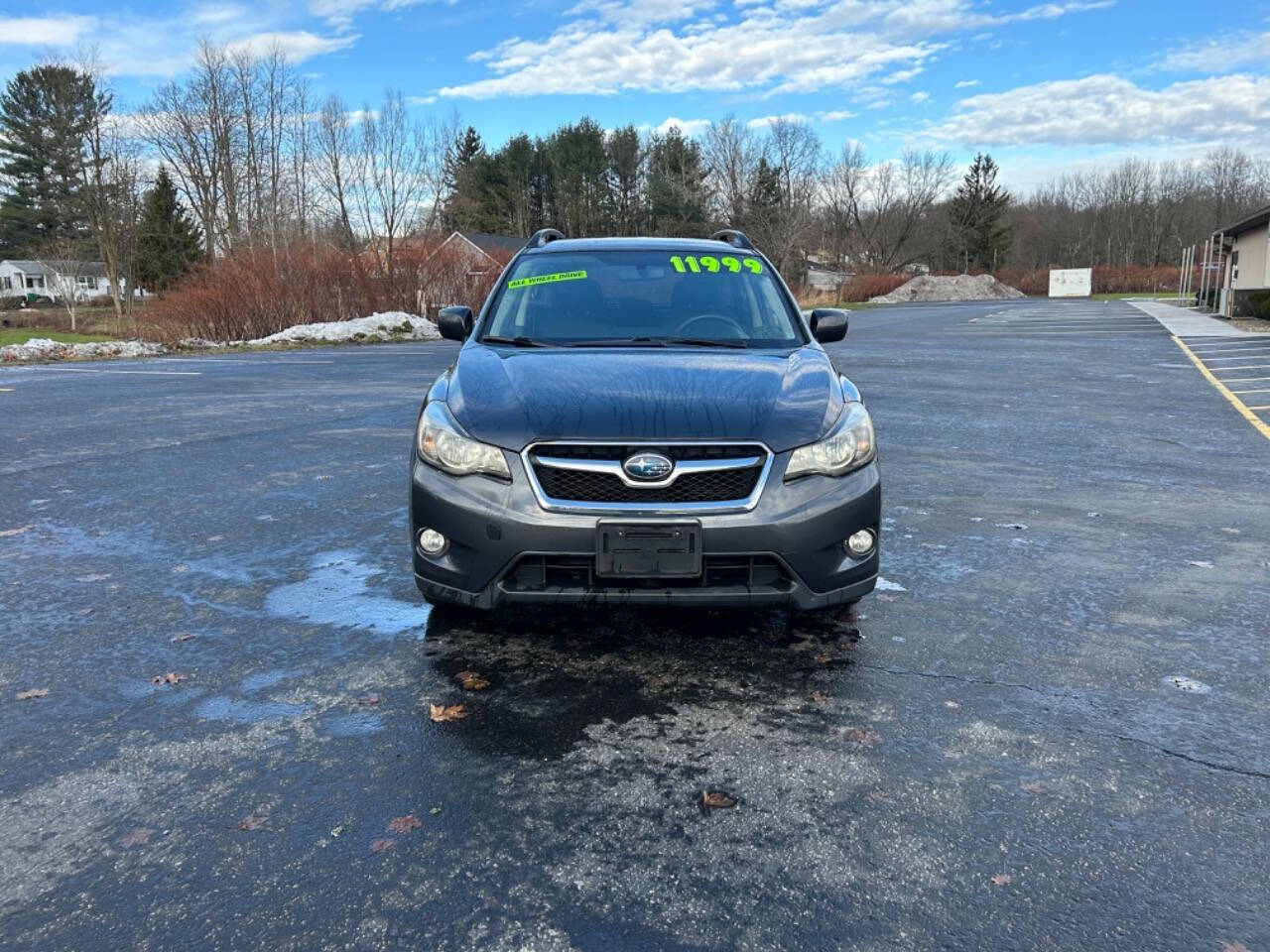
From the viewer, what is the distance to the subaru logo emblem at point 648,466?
335cm

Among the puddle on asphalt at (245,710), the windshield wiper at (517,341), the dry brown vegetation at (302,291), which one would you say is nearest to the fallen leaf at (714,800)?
the puddle on asphalt at (245,710)

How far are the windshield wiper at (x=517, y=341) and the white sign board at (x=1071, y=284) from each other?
82372mm

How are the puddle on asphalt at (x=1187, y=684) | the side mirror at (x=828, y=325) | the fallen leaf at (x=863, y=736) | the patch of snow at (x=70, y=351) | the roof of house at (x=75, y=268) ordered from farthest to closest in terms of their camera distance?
the roof of house at (x=75, y=268)
the patch of snow at (x=70, y=351)
the side mirror at (x=828, y=325)
the puddle on asphalt at (x=1187, y=684)
the fallen leaf at (x=863, y=736)

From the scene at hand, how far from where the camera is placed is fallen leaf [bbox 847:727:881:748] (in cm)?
307

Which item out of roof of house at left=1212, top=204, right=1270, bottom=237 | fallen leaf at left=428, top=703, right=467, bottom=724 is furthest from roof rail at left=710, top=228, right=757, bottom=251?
roof of house at left=1212, top=204, right=1270, bottom=237

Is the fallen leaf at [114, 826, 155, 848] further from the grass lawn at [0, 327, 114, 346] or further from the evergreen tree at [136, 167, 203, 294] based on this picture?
the evergreen tree at [136, 167, 203, 294]

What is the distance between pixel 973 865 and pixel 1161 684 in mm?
1609

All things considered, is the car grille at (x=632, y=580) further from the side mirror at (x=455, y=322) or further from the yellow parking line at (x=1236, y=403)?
the yellow parking line at (x=1236, y=403)

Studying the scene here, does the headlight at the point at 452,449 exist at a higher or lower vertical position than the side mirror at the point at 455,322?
lower

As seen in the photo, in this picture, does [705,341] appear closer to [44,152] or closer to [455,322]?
[455,322]

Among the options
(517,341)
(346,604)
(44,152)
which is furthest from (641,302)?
(44,152)

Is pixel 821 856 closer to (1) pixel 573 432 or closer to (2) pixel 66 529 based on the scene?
(1) pixel 573 432

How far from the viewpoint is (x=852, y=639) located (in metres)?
3.96

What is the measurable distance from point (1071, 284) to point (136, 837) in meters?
86.0
